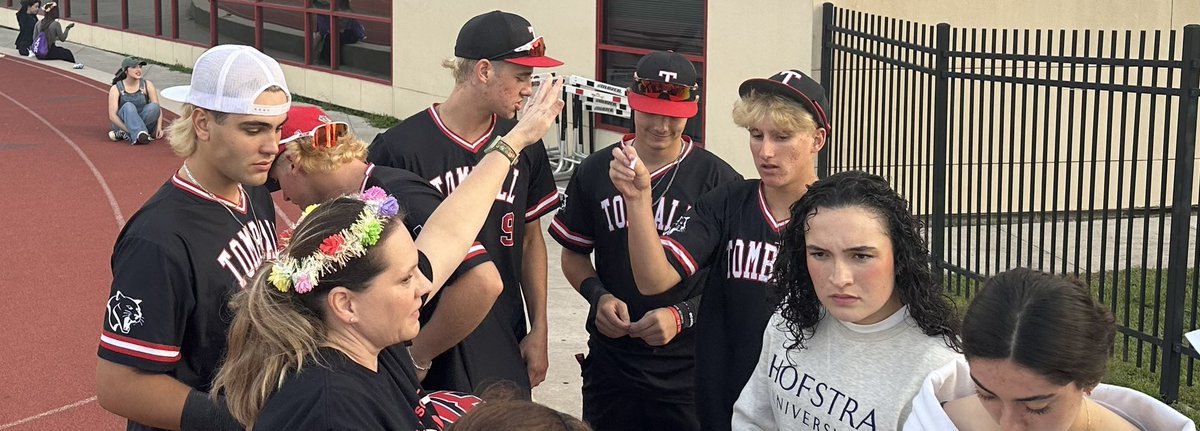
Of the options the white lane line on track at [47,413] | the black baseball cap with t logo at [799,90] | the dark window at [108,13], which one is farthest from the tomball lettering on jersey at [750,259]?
the dark window at [108,13]

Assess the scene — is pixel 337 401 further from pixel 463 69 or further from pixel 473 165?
pixel 463 69

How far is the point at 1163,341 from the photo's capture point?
7.26 m

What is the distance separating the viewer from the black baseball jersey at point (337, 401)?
2.82 metres

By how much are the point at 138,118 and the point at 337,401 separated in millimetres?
16677

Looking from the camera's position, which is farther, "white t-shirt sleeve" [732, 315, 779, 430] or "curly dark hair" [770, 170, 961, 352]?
"white t-shirt sleeve" [732, 315, 779, 430]

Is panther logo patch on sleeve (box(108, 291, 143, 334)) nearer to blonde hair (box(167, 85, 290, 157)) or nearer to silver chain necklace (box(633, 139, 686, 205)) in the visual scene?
blonde hair (box(167, 85, 290, 157))

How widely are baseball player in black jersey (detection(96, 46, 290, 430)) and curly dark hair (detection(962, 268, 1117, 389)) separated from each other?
188 cm

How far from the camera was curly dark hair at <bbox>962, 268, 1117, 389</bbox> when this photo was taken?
263cm

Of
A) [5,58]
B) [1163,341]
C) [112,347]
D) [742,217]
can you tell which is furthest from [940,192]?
[5,58]

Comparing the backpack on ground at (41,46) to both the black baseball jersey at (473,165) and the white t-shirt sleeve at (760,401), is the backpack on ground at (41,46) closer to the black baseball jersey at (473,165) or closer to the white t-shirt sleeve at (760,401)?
the black baseball jersey at (473,165)

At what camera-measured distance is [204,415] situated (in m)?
3.42

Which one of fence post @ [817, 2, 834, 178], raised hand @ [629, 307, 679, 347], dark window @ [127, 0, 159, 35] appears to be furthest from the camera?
dark window @ [127, 0, 159, 35]

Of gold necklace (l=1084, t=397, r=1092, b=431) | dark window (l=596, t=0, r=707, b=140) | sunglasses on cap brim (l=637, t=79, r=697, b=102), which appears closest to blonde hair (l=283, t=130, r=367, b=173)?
sunglasses on cap brim (l=637, t=79, r=697, b=102)

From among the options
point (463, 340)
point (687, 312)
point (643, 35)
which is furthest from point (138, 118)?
point (463, 340)
